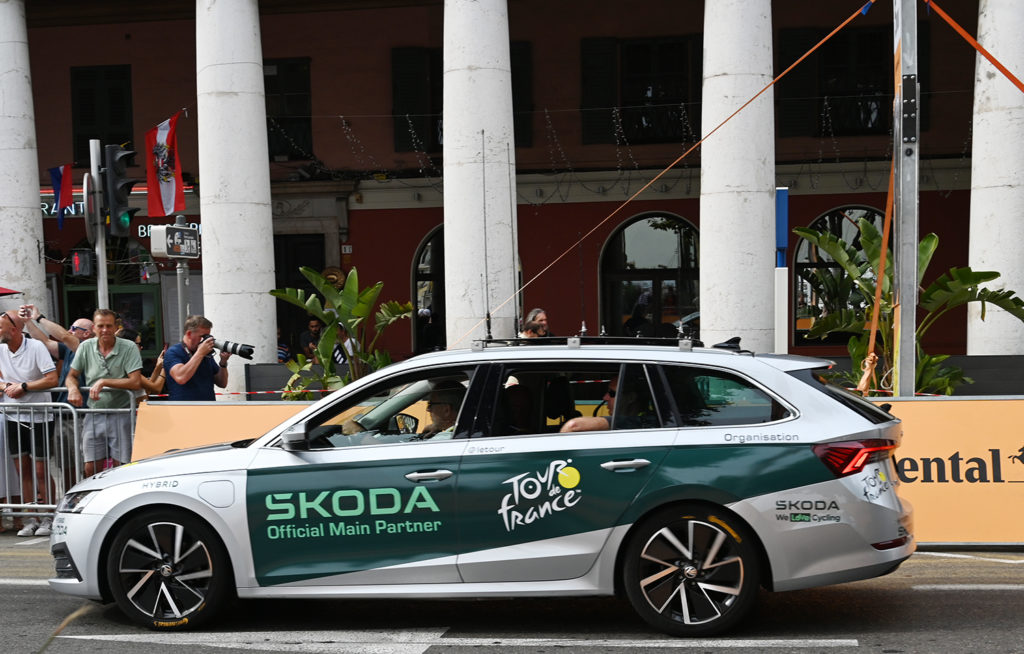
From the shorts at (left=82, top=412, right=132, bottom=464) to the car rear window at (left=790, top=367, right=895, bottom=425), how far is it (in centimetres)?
640

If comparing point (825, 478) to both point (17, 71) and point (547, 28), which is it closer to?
point (17, 71)

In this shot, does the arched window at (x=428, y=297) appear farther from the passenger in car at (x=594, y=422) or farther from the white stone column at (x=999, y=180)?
the passenger in car at (x=594, y=422)

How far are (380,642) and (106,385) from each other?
4966 mm

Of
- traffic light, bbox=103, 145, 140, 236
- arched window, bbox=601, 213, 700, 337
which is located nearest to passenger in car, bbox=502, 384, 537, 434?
traffic light, bbox=103, 145, 140, 236

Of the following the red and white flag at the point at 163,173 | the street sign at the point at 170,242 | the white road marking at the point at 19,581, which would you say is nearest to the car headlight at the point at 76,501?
the white road marking at the point at 19,581

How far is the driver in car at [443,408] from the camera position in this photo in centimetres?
625

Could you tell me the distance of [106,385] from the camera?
393 inches

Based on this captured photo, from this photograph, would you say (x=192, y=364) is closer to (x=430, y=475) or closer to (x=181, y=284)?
(x=181, y=284)

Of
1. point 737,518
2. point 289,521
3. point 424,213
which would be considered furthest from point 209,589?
point 424,213

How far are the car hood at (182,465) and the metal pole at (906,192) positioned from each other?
6091 mm

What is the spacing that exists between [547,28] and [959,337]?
967 centimetres

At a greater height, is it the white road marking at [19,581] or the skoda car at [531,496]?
the skoda car at [531,496]

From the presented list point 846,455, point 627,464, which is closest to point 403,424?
point 627,464

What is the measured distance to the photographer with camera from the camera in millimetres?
10094
